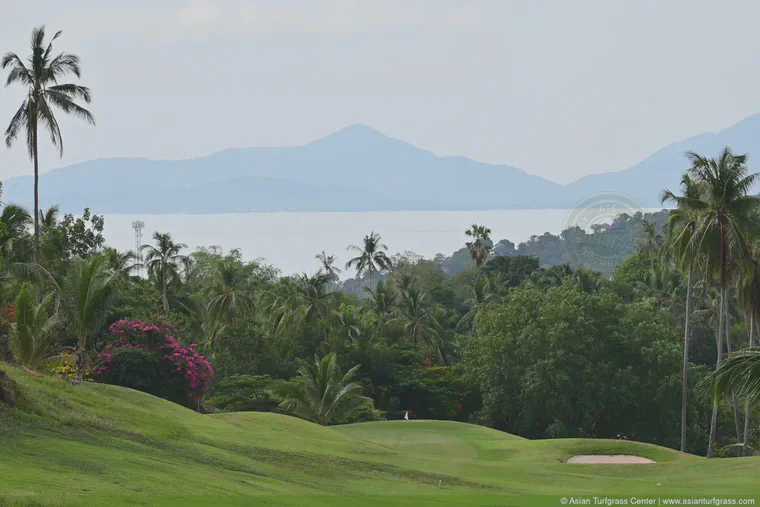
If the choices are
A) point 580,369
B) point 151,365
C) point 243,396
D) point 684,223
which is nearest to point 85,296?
point 151,365

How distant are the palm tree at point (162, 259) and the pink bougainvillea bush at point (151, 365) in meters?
25.6

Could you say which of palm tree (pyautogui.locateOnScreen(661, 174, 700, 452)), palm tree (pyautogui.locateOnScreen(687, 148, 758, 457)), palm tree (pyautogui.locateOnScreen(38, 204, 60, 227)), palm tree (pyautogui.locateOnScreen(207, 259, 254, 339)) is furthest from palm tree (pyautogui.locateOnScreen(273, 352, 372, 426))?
palm tree (pyautogui.locateOnScreen(687, 148, 758, 457))

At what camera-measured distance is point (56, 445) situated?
13.5m

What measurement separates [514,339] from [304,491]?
33268 mm

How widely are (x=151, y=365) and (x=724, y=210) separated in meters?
23.2

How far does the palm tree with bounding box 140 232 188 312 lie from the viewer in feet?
189

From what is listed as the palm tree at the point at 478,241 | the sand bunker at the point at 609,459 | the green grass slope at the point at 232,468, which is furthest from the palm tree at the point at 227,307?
the palm tree at the point at 478,241

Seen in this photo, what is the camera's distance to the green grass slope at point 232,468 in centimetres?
1148

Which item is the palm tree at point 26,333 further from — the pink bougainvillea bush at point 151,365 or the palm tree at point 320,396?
the palm tree at point 320,396

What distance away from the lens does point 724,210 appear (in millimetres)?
34188

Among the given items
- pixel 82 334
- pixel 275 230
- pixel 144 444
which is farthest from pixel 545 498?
pixel 275 230

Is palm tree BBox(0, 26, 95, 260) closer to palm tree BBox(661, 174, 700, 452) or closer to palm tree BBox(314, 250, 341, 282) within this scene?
palm tree BBox(661, 174, 700, 452)

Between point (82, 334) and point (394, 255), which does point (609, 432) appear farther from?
point (394, 255)

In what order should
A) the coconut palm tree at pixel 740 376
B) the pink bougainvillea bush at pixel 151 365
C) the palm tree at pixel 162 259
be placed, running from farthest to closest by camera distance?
1. the palm tree at pixel 162 259
2. the pink bougainvillea bush at pixel 151 365
3. the coconut palm tree at pixel 740 376
